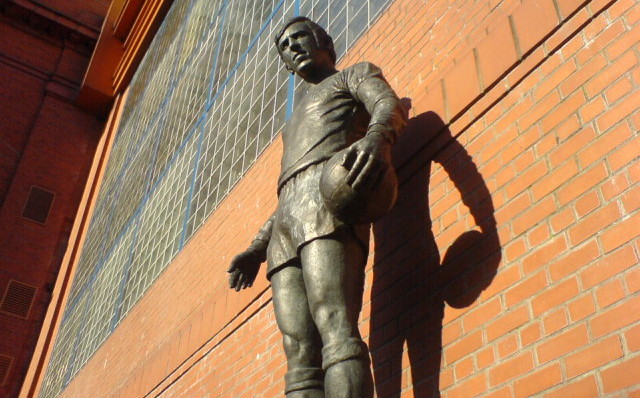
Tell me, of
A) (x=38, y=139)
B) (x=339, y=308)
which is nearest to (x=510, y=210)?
(x=339, y=308)

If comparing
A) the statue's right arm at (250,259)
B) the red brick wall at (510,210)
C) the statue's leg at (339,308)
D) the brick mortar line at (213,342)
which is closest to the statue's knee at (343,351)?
the statue's leg at (339,308)

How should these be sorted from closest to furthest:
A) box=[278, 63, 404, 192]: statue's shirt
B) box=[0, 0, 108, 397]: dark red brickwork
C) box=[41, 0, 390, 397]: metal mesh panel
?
box=[278, 63, 404, 192]: statue's shirt < box=[41, 0, 390, 397]: metal mesh panel < box=[0, 0, 108, 397]: dark red brickwork

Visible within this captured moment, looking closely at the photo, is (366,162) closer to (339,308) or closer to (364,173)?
(364,173)

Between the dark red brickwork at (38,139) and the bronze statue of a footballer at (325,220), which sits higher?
the dark red brickwork at (38,139)

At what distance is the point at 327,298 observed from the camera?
9.30 ft

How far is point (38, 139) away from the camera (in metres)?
18.7

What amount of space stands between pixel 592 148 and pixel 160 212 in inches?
278

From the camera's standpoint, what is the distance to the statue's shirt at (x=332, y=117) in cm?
321

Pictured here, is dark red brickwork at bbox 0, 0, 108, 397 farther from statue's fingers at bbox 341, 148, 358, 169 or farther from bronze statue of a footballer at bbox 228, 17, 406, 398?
statue's fingers at bbox 341, 148, 358, 169

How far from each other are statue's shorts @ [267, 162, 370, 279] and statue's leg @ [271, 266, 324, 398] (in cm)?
9

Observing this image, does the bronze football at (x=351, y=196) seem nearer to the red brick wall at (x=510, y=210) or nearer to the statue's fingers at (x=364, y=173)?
the statue's fingers at (x=364, y=173)

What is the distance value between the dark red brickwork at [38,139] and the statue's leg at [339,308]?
14799 millimetres

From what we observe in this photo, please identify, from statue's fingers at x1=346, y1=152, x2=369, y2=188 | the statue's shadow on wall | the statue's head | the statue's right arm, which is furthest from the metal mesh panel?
statue's fingers at x1=346, y1=152, x2=369, y2=188

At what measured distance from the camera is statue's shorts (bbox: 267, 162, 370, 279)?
2.97m
